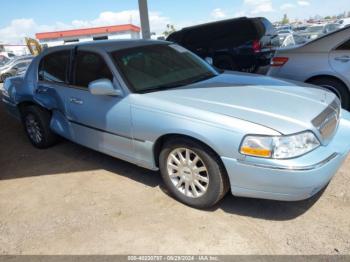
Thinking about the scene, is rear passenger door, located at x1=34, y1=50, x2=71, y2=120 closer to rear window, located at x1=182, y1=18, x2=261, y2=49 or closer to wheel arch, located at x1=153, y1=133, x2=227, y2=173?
wheel arch, located at x1=153, y1=133, x2=227, y2=173

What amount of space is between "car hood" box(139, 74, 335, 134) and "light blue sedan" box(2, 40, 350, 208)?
0.4 inches

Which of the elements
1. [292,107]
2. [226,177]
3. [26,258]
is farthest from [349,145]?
[26,258]

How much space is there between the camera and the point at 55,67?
482 cm

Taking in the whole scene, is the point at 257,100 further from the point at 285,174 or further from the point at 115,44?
the point at 115,44

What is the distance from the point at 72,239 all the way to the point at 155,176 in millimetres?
1366

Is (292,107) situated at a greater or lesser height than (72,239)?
greater

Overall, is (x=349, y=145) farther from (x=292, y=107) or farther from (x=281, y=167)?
(x=281, y=167)

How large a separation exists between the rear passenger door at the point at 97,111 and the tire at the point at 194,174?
53 cm

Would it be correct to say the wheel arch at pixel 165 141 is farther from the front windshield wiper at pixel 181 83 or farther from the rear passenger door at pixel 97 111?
the front windshield wiper at pixel 181 83

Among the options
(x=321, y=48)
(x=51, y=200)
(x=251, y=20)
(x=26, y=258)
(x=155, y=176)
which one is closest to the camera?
(x=26, y=258)

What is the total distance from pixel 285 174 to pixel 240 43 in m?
7.98

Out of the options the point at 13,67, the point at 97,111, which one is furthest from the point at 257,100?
the point at 13,67

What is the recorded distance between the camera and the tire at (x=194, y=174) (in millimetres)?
3125

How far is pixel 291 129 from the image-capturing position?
2.81 meters
